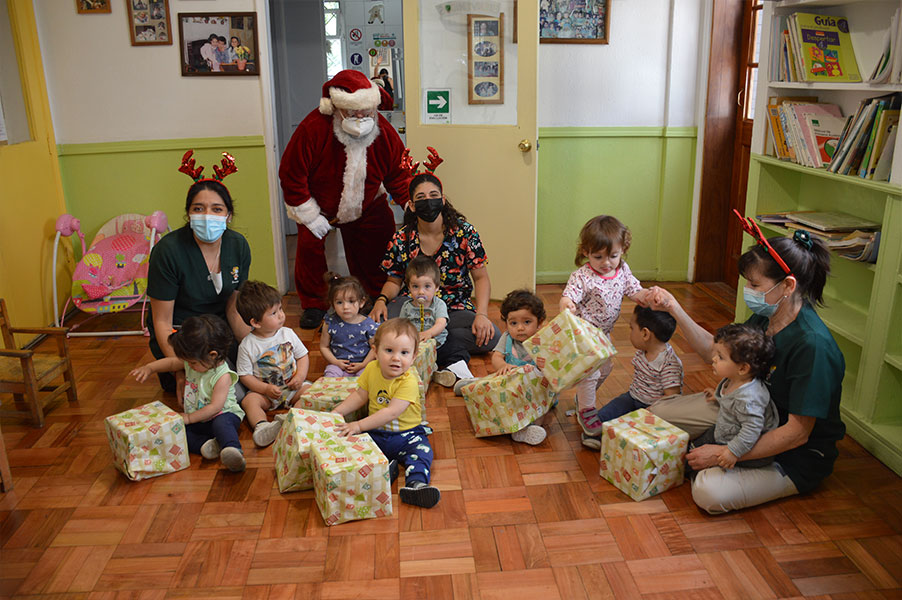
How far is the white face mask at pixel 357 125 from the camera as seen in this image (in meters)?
3.94

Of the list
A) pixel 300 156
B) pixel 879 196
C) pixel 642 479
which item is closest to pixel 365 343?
pixel 300 156

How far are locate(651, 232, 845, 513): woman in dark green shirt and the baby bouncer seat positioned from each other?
9.90 ft

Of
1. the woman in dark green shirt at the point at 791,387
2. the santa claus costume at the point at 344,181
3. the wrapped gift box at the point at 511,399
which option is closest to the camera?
the woman in dark green shirt at the point at 791,387

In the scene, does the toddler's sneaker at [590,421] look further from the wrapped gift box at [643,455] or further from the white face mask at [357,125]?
the white face mask at [357,125]

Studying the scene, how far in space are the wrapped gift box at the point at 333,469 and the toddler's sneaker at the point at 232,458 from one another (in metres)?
0.15

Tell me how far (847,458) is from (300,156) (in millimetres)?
2837

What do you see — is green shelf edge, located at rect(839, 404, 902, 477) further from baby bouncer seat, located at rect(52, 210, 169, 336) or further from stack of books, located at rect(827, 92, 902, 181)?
baby bouncer seat, located at rect(52, 210, 169, 336)

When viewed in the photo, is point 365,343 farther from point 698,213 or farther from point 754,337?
point 698,213

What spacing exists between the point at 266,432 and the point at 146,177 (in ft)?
7.44

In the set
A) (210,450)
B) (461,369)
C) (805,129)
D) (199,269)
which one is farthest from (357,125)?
(805,129)

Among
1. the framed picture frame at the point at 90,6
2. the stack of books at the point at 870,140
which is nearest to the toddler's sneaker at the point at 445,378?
the stack of books at the point at 870,140

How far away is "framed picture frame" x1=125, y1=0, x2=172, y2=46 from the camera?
14.0 ft

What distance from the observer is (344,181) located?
13.4 ft

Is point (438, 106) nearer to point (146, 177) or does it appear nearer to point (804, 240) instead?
point (146, 177)
